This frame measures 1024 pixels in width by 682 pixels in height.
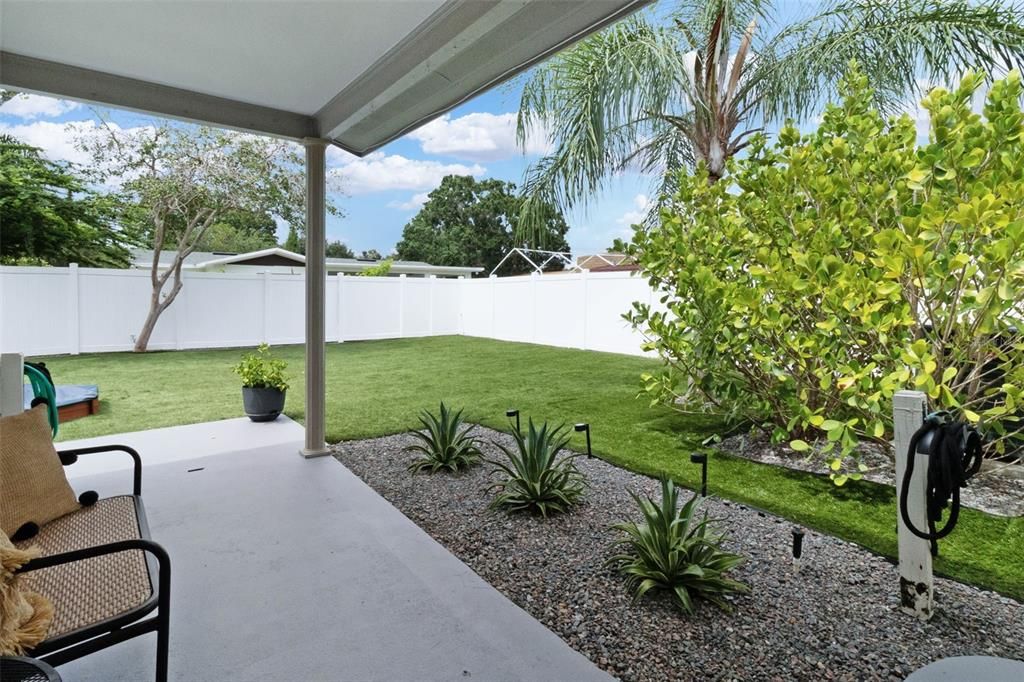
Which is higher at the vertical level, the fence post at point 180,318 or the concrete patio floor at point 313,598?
the fence post at point 180,318

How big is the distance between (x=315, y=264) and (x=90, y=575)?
2.53 meters

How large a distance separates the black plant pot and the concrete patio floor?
1.44m

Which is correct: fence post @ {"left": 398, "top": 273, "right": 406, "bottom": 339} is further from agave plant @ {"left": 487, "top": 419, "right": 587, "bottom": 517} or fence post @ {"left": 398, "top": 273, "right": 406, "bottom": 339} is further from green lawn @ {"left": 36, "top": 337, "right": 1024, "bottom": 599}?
agave plant @ {"left": 487, "top": 419, "right": 587, "bottom": 517}

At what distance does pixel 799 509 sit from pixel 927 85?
4378 mm

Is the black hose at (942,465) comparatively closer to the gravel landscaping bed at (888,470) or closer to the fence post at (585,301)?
the gravel landscaping bed at (888,470)

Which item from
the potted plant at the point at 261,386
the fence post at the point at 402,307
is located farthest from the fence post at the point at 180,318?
the potted plant at the point at 261,386

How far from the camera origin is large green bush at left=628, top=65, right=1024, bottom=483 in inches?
93.7

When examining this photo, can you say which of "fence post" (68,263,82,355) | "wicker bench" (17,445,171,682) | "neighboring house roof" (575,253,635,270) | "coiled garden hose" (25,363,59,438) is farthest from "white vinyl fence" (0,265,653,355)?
"neighboring house roof" (575,253,635,270)

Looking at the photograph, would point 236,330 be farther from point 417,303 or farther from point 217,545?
point 217,545

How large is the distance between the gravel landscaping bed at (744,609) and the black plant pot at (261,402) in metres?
2.53

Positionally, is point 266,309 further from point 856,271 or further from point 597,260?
point 597,260

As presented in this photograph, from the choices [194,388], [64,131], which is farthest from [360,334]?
[64,131]

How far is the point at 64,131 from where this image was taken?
29.9 feet

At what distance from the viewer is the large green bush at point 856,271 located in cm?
238
